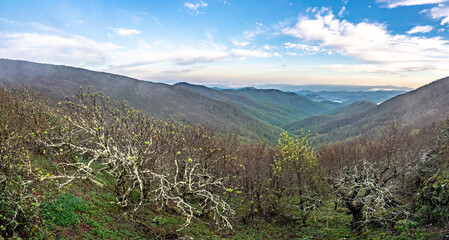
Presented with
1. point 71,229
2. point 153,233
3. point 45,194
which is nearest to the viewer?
point 71,229

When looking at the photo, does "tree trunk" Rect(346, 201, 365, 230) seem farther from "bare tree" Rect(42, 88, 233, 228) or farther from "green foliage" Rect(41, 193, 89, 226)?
"green foliage" Rect(41, 193, 89, 226)

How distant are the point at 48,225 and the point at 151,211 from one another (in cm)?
724

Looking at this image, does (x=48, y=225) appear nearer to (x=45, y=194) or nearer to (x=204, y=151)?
(x=45, y=194)

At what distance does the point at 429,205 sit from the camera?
1343 centimetres

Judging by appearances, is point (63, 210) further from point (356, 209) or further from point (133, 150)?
point (356, 209)

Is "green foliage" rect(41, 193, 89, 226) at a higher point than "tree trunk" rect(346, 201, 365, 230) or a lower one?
higher

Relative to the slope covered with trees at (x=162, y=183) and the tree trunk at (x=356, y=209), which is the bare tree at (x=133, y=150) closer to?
the slope covered with trees at (x=162, y=183)

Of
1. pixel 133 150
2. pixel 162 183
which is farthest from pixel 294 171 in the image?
pixel 133 150

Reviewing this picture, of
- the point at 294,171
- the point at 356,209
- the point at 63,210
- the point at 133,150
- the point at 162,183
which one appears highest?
the point at 133,150

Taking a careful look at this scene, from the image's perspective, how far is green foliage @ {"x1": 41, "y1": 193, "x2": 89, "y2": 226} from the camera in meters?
10.5

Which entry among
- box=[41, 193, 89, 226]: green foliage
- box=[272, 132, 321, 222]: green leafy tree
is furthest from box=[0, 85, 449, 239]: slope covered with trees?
box=[272, 132, 321, 222]: green leafy tree

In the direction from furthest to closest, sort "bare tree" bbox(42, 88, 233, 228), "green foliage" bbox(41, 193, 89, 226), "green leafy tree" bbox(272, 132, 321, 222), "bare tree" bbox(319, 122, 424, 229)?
"green leafy tree" bbox(272, 132, 321, 222) → "bare tree" bbox(319, 122, 424, 229) → "bare tree" bbox(42, 88, 233, 228) → "green foliage" bbox(41, 193, 89, 226)

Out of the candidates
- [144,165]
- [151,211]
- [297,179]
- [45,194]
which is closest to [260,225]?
[297,179]

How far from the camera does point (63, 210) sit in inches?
439
